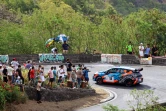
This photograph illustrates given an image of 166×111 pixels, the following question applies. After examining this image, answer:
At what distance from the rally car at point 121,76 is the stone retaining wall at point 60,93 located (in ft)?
9.30

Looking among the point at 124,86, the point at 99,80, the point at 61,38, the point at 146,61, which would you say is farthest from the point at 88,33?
the point at 124,86

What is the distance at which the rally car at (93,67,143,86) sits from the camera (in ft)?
94.0

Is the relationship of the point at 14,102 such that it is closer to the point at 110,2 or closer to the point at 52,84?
the point at 52,84

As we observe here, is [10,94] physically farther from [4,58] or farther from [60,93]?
[4,58]

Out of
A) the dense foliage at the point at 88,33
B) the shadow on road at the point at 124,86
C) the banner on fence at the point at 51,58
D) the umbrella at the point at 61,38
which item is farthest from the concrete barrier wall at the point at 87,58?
the shadow on road at the point at 124,86

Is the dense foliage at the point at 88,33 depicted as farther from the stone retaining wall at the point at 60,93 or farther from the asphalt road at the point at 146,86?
the stone retaining wall at the point at 60,93

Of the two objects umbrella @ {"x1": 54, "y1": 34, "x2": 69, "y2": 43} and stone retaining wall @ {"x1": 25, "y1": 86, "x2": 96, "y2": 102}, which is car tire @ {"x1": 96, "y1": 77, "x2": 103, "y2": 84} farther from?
umbrella @ {"x1": 54, "y1": 34, "x2": 69, "y2": 43}

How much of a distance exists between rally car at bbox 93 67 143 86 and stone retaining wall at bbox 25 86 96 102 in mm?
2835

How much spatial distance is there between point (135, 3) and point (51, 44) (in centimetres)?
13552

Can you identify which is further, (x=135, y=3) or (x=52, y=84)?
(x=135, y=3)

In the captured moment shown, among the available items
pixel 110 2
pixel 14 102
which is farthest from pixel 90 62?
pixel 110 2

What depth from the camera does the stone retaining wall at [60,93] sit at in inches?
961

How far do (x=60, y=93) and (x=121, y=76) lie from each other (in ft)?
18.7

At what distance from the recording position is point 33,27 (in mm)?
48906
